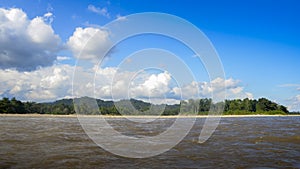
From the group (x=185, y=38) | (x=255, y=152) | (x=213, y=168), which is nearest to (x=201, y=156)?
(x=213, y=168)

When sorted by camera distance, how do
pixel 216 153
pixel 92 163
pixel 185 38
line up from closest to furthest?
pixel 92 163, pixel 216 153, pixel 185 38

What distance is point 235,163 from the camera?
9.41 meters

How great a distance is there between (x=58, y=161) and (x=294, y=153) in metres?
9.60

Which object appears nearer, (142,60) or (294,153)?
(294,153)

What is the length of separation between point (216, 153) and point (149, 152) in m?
2.80

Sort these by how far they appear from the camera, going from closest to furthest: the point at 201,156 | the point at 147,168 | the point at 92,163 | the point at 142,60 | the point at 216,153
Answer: the point at 147,168
the point at 92,163
the point at 201,156
the point at 216,153
the point at 142,60

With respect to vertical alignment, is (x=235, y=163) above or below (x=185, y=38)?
below

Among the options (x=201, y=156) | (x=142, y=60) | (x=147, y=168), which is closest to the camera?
(x=147, y=168)

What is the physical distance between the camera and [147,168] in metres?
8.43

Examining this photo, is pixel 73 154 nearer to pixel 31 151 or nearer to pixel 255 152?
pixel 31 151

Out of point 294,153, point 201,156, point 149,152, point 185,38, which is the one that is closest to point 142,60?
point 185,38

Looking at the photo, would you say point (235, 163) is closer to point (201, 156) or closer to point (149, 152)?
point (201, 156)

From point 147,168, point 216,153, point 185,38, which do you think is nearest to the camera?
point 147,168

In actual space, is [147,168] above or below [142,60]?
below
